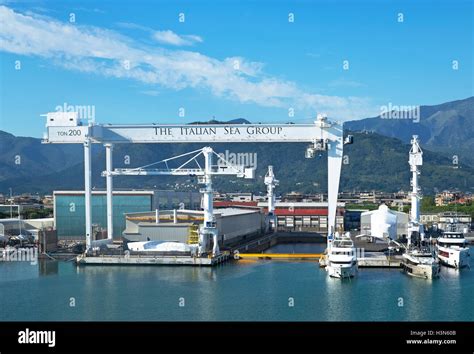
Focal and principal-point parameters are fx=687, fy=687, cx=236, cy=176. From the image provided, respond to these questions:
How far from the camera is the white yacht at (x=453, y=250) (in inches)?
649

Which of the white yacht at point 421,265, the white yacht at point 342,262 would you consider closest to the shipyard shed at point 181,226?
the white yacht at point 342,262

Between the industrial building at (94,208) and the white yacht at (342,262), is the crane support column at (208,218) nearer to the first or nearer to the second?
the white yacht at (342,262)

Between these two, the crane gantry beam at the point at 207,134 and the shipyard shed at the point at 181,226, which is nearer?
the crane gantry beam at the point at 207,134

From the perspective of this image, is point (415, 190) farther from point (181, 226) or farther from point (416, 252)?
point (181, 226)

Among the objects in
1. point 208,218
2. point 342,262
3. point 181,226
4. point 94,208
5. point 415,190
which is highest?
point 415,190

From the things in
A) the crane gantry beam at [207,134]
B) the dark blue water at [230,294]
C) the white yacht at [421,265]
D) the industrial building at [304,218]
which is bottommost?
the dark blue water at [230,294]

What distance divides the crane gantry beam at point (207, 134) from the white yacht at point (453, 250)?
113 inches

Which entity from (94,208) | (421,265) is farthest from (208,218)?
(94,208)

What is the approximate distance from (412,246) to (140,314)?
9.23m

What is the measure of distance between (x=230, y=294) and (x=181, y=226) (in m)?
6.47

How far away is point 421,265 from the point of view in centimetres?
1491

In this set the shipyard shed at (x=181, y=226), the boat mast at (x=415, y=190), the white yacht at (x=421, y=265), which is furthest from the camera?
the boat mast at (x=415, y=190)

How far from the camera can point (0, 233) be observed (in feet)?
72.5
